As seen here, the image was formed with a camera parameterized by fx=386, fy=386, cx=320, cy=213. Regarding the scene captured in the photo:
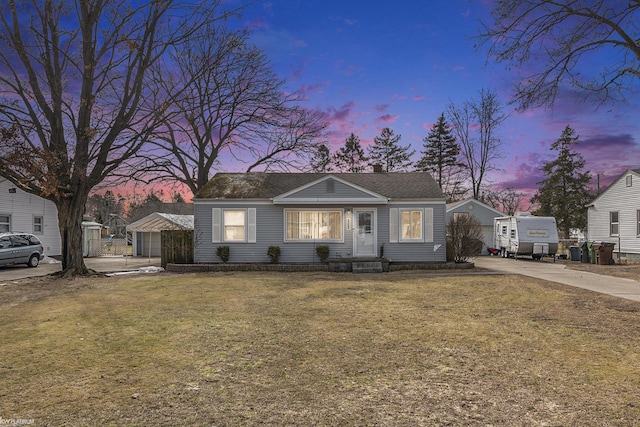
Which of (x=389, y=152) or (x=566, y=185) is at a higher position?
(x=389, y=152)

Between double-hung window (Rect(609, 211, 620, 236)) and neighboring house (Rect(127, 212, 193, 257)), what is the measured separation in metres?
27.3

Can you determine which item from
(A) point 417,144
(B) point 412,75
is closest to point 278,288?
(B) point 412,75

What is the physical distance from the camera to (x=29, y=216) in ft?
80.1

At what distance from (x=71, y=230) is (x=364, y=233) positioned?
1281cm

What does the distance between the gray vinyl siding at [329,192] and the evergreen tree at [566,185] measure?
96.7ft

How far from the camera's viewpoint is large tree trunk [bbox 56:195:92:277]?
16.0 meters

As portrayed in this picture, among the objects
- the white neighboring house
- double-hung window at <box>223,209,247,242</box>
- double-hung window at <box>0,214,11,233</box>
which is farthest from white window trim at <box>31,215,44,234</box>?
double-hung window at <box>223,209,247,242</box>

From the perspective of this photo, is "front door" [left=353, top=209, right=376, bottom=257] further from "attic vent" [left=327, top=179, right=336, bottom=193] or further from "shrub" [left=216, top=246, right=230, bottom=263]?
"shrub" [left=216, top=246, right=230, bottom=263]

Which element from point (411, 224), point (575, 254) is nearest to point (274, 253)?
point (411, 224)

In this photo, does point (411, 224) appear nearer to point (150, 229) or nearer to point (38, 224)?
point (150, 229)

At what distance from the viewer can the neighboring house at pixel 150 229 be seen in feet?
91.7

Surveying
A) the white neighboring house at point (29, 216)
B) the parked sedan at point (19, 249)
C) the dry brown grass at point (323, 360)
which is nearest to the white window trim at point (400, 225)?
the dry brown grass at point (323, 360)

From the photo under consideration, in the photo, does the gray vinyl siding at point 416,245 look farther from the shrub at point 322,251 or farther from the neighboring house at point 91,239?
the neighboring house at point 91,239

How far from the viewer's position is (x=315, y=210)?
729 inches
